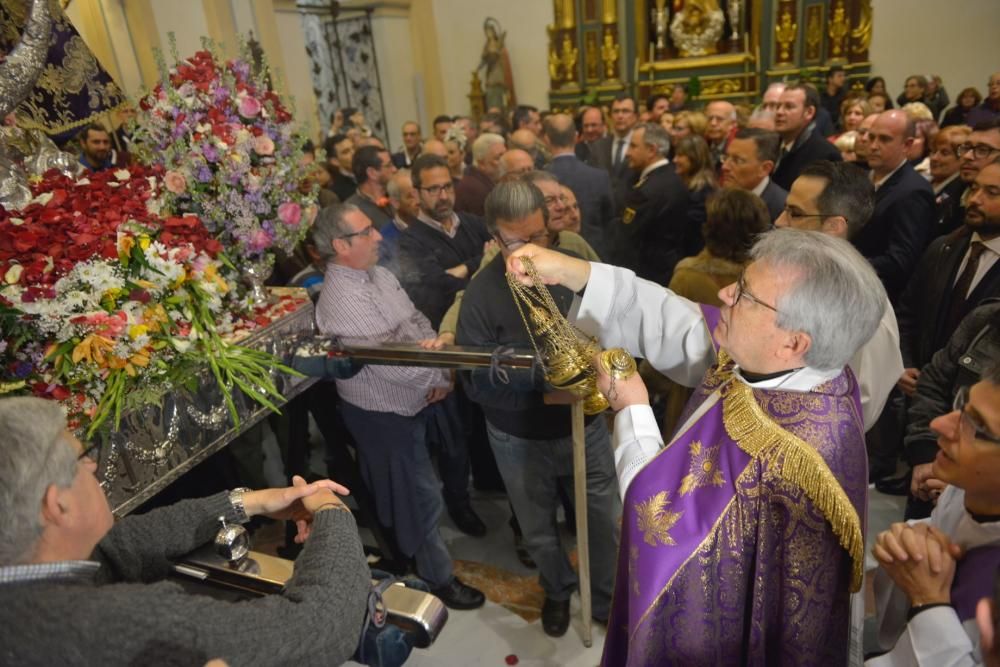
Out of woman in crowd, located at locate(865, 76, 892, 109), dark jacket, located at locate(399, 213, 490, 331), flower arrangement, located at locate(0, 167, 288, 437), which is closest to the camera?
flower arrangement, located at locate(0, 167, 288, 437)

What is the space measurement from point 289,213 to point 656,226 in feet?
9.00

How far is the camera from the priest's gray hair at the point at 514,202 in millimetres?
2682

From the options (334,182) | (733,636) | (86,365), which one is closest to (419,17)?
(334,182)

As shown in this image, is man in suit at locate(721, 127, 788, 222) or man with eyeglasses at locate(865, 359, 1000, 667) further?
man in suit at locate(721, 127, 788, 222)

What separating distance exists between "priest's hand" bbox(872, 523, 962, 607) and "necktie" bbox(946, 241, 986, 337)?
199cm

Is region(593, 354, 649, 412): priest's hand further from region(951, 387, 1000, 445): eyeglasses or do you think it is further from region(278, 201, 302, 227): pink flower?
region(278, 201, 302, 227): pink flower

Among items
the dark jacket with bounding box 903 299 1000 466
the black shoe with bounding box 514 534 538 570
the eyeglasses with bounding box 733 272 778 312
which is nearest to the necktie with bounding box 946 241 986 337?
the dark jacket with bounding box 903 299 1000 466

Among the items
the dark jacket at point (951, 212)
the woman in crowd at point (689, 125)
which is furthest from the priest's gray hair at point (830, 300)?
the woman in crowd at point (689, 125)

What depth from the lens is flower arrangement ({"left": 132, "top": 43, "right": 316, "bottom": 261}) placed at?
9.06ft

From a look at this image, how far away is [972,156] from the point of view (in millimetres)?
3613

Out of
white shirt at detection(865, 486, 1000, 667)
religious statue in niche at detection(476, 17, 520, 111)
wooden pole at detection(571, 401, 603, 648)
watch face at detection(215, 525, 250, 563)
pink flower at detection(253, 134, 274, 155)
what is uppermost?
religious statue in niche at detection(476, 17, 520, 111)

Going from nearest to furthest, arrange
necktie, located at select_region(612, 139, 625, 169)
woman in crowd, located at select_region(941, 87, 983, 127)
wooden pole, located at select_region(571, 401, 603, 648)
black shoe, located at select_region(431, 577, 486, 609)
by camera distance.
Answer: wooden pole, located at select_region(571, 401, 603, 648) → black shoe, located at select_region(431, 577, 486, 609) → necktie, located at select_region(612, 139, 625, 169) → woman in crowd, located at select_region(941, 87, 983, 127)

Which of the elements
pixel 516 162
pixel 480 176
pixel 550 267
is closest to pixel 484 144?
pixel 480 176

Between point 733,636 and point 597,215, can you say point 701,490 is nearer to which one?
point 733,636
